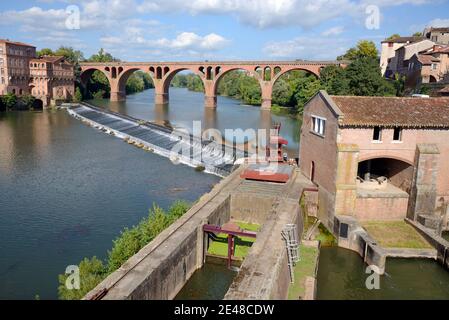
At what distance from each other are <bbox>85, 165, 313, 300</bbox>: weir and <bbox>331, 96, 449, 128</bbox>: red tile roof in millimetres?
5072

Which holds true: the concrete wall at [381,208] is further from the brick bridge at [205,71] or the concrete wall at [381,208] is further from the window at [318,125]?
the brick bridge at [205,71]

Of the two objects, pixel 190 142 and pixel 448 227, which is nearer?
pixel 448 227

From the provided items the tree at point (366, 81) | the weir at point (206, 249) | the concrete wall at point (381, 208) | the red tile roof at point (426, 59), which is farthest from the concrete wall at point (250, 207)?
the red tile roof at point (426, 59)

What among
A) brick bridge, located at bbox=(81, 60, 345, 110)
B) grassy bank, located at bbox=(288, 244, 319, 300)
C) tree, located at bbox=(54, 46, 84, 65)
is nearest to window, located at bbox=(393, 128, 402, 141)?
grassy bank, located at bbox=(288, 244, 319, 300)

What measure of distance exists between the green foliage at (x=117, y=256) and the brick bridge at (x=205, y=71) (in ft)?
193

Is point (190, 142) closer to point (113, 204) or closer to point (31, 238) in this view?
point (113, 204)

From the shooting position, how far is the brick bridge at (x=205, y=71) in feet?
262

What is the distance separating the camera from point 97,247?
2091cm

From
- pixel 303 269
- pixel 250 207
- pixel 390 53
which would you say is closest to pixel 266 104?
pixel 390 53

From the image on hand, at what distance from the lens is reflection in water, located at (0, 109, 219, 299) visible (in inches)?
762

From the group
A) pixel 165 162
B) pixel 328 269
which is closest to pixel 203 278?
pixel 328 269

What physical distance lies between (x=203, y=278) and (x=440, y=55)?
164ft

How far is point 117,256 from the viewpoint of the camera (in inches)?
674

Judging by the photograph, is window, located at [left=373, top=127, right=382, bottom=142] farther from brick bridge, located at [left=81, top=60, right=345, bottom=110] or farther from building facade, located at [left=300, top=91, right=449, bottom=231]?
brick bridge, located at [left=81, top=60, right=345, bottom=110]
